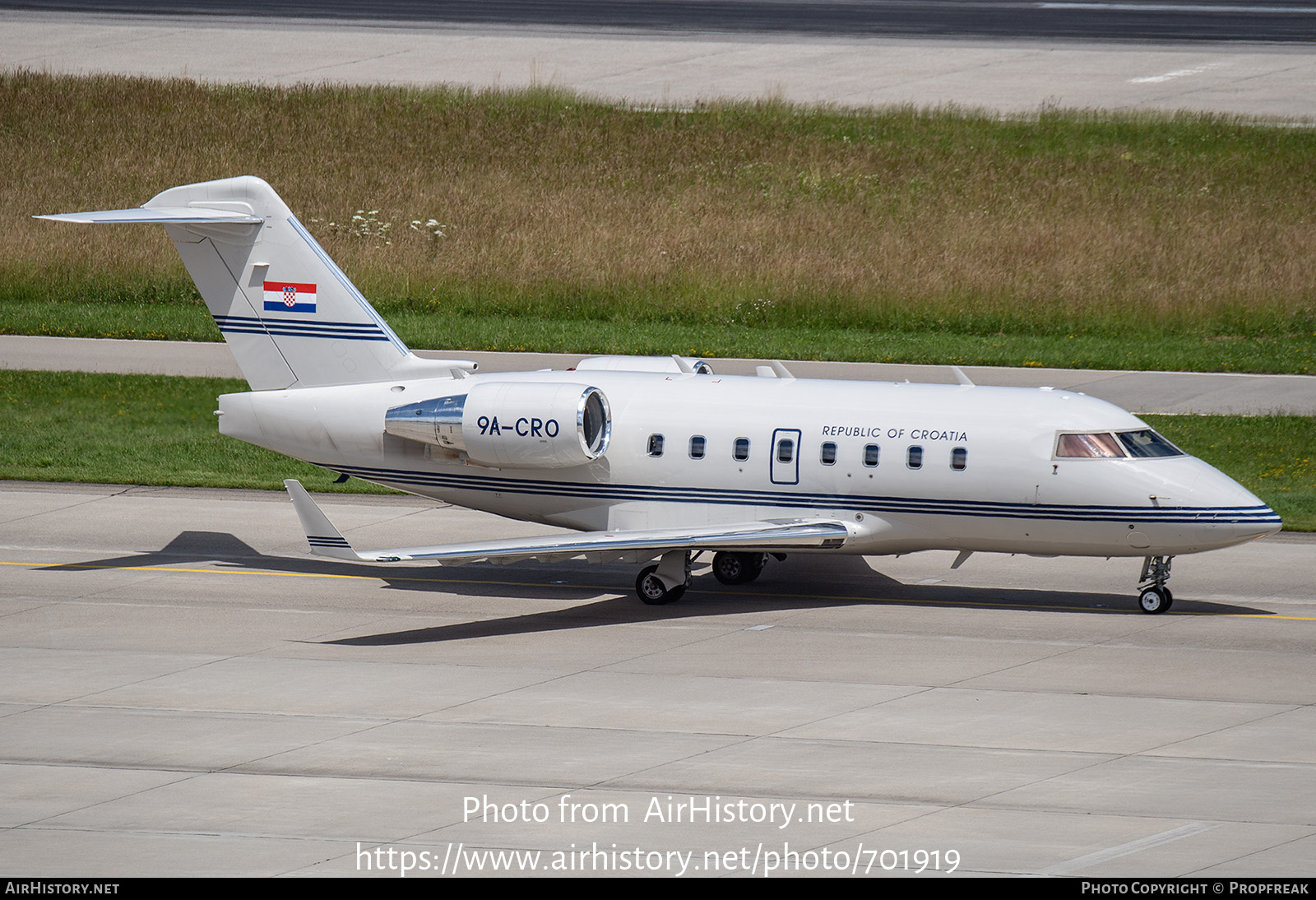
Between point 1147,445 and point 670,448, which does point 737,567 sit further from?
point 1147,445

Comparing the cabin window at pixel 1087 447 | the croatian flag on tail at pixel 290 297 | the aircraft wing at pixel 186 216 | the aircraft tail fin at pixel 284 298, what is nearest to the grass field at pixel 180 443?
the aircraft tail fin at pixel 284 298

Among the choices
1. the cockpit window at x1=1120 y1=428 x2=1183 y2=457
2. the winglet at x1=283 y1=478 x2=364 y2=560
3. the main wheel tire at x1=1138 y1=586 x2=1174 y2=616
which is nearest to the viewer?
the winglet at x1=283 y1=478 x2=364 y2=560

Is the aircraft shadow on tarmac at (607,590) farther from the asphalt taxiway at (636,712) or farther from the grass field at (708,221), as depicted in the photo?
the grass field at (708,221)

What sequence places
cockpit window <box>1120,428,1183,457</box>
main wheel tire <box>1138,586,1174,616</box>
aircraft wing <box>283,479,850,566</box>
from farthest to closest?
main wheel tire <box>1138,586,1174,616</box> < cockpit window <box>1120,428,1183,457</box> < aircraft wing <box>283,479,850,566</box>

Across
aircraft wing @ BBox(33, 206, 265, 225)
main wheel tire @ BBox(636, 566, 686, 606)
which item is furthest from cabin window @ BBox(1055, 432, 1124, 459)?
aircraft wing @ BBox(33, 206, 265, 225)

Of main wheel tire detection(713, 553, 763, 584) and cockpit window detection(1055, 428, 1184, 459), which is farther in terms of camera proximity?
main wheel tire detection(713, 553, 763, 584)

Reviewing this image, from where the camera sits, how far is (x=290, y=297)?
2395cm

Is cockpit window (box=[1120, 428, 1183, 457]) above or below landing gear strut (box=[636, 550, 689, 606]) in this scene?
above

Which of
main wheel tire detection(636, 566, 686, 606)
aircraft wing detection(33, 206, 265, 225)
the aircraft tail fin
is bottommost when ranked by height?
main wheel tire detection(636, 566, 686, 606)

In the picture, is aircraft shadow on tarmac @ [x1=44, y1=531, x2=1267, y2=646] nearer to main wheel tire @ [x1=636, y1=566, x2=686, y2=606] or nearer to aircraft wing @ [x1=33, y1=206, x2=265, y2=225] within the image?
main wheel tire @ [x1=636, y1=566, x2=686, y2=606]

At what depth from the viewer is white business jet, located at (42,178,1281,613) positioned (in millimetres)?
21094

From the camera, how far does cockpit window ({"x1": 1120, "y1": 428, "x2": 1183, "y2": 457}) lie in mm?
21297

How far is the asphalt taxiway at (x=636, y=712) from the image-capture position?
14.1m
